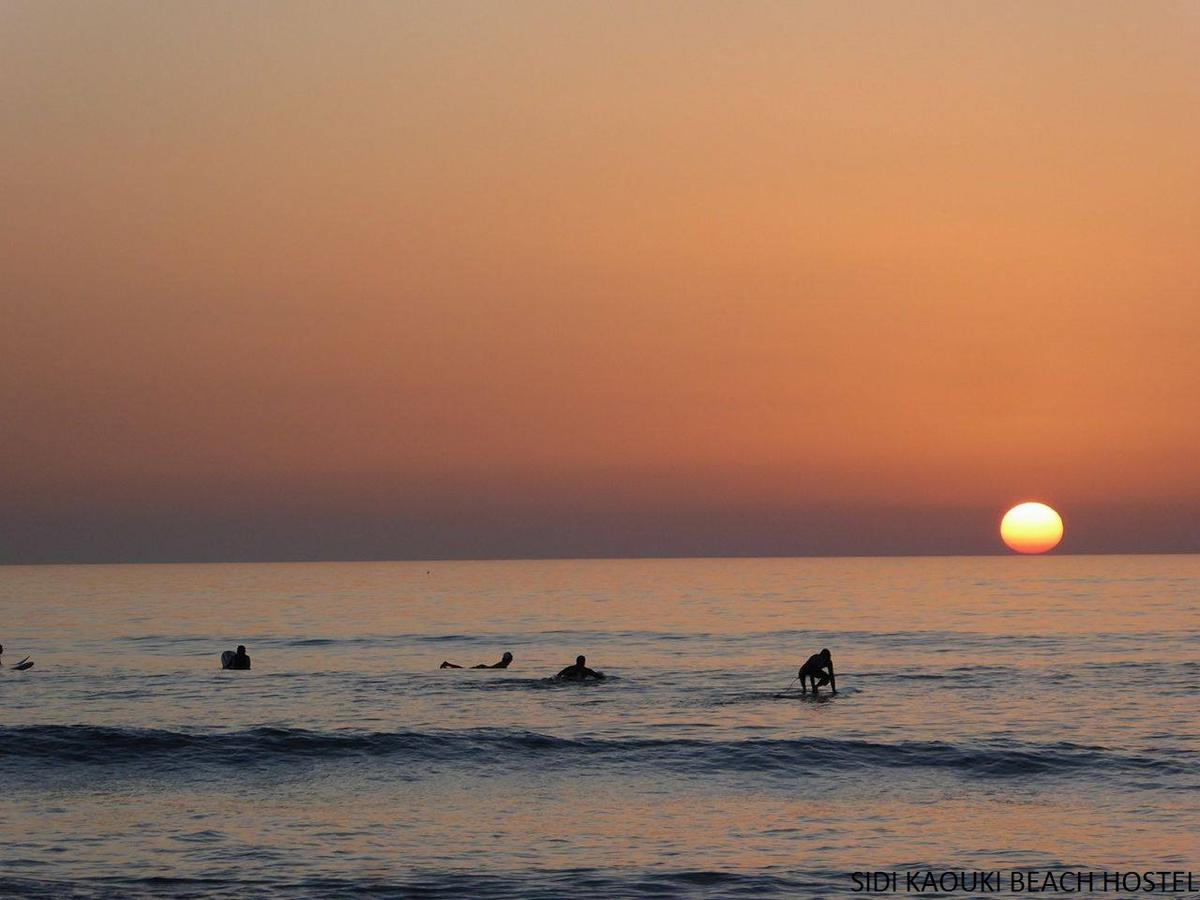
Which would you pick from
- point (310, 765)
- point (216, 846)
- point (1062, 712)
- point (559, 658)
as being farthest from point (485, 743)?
point (559, 658)

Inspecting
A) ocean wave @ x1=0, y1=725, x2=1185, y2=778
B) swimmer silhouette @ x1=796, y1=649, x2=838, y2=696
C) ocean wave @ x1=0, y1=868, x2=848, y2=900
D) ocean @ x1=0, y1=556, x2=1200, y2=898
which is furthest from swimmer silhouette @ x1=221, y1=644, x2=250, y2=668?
ocean wave @ x1=0, y1=868, x2=848, y2=900

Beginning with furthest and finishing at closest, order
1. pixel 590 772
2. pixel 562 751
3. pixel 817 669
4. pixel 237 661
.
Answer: pixel 237 661
pixel 817 669
pixel 562 751
pixel 590 772

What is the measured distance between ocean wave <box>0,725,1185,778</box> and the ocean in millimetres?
107

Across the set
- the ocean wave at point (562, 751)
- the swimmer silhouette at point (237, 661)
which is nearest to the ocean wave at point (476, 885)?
the ocean wave at point (562, 751)

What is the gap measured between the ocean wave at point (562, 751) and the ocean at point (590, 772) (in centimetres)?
11

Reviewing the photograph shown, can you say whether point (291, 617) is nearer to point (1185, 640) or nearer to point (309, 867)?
point (1185, 640)

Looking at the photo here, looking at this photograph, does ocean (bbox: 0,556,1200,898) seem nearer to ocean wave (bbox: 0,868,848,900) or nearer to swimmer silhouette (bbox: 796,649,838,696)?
ocean wave (bbox: 0,868,848,900)

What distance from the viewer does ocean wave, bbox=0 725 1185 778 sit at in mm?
28297

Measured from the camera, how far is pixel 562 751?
30.3 meters

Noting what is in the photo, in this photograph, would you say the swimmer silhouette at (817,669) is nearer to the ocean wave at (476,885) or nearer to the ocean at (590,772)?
the ocean at (590,772)

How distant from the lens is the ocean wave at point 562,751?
92.8 feet

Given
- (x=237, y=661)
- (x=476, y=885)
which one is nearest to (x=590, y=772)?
(x=476, y=885)

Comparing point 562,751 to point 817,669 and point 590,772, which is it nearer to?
point 590,772

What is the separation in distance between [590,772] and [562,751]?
243 centimetres
